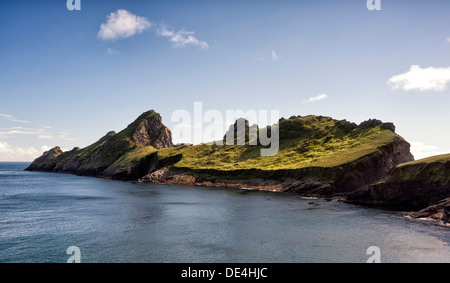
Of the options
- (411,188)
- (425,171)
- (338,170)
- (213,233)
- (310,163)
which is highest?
(310,163)

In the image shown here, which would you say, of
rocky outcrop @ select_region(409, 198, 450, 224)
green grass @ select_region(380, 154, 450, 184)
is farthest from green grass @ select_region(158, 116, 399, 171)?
rocky outcrop @ select_region(409, 198, 450, 224)

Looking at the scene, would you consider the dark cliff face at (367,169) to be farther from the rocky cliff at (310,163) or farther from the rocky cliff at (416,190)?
the rocky cliff at (416,190)

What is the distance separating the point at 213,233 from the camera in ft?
185

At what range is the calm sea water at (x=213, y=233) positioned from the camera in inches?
1695

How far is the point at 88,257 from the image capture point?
41.4m

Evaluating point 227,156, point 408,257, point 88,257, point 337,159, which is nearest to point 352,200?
point 337,159

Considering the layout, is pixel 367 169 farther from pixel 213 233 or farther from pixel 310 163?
pixel 213 233

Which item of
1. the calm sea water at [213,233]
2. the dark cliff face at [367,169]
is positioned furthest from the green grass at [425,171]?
the dark cliff face at [367,169]

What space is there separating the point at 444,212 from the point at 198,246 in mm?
62625

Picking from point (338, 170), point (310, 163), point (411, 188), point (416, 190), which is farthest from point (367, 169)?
point (416, 190)

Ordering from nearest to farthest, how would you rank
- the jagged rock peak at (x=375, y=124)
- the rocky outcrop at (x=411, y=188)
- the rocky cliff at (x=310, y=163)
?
the rocky outcrop at (x=411, y=188) < the rocky cliff at (x=310, y=163) < the jagged rock peak at (x=375, y=124)

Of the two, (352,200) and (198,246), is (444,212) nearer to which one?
(352,200)

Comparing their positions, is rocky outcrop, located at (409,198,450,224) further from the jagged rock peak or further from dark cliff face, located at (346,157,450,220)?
the jagged rock peak

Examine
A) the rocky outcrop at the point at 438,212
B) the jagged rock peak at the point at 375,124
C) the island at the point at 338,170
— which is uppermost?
the jagged rock peak at the point at 375,124
